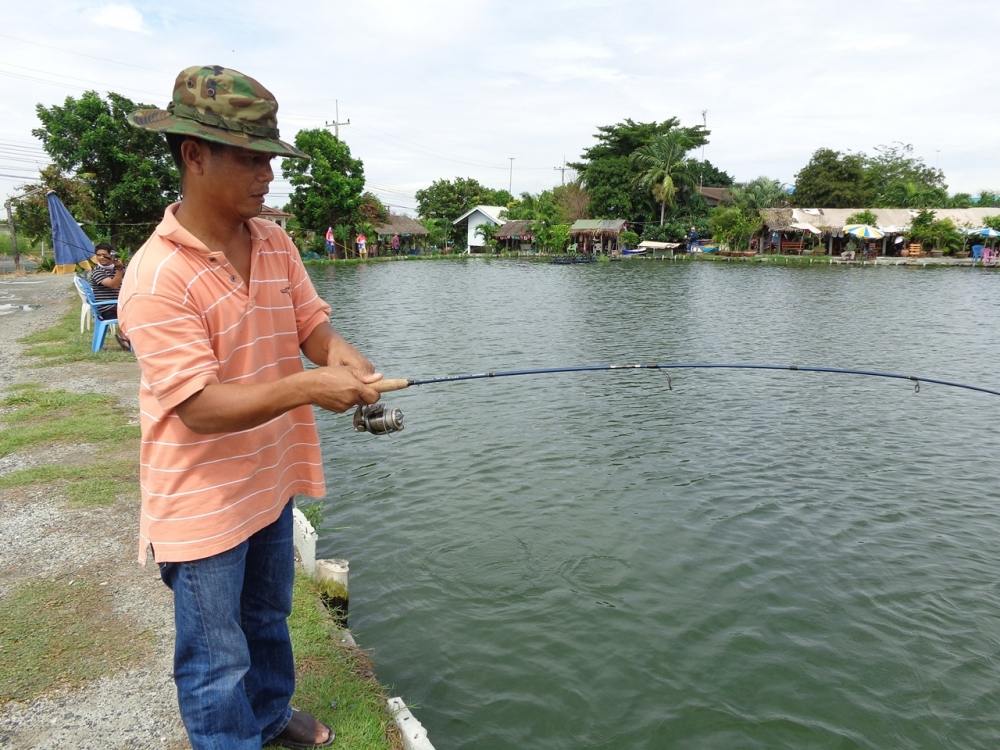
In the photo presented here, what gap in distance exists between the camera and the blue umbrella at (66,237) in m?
13.6

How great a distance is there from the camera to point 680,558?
5.94 metres

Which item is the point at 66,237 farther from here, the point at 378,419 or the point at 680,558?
the point at 378,419

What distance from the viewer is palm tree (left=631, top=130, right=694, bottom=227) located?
2511 inches

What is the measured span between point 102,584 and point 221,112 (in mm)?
3307

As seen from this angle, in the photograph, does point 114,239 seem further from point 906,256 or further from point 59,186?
point 906,256

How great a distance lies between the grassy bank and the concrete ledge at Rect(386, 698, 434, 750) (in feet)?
0.15

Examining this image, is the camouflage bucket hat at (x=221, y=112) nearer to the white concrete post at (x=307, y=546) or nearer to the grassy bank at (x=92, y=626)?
the grassy bank at (x=92, y=626)

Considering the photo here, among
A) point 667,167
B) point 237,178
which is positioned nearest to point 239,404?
point 237,178

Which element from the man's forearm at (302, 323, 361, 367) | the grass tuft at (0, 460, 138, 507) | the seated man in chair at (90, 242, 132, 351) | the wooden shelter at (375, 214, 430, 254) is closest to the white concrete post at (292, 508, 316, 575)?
the grass tuft at (0, 460, 138, 507)

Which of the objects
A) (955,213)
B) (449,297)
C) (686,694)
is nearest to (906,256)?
(955,213)

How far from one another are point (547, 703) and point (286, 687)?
2.03 meters

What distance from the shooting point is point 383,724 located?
313 cm

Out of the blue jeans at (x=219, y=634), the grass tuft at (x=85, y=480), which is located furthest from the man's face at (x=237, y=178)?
the grass tuft at (x=85, y=480)

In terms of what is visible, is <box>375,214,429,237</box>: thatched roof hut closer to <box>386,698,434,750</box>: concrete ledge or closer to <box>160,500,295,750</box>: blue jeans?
<box>386,698,434,750</box>: concrete ledge
